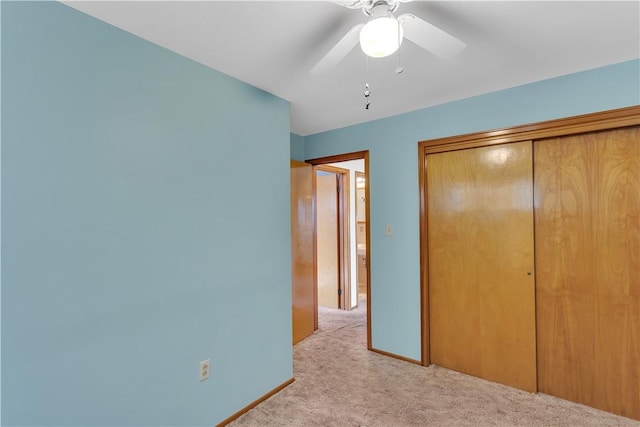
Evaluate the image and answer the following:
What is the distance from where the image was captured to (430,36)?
125 cm

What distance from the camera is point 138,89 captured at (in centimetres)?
157

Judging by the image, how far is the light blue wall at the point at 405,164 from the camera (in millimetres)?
2201

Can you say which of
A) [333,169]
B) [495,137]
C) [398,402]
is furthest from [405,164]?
[398,402]

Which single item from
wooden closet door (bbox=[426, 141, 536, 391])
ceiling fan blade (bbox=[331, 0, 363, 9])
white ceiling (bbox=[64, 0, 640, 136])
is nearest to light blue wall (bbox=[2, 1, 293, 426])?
white ceiling (bbox=[64, 0, 640, 136])

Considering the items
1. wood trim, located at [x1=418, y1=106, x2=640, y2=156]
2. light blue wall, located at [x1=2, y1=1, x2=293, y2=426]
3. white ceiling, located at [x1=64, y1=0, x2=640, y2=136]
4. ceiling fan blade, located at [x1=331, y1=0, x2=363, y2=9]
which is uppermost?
white ceiling, located at [x1=64, y1=0, x2=640, y2=136]

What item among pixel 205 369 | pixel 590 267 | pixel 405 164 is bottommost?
pixel 205 369

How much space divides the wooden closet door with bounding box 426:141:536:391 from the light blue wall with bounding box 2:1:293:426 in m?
1.49

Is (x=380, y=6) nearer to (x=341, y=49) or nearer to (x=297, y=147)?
(x=341, y=49)

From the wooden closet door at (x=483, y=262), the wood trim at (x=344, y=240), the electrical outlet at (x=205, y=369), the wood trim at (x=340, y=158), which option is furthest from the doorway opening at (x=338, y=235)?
the electrical outlet at (x=205, y=369)

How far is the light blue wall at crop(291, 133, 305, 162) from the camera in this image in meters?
3.40

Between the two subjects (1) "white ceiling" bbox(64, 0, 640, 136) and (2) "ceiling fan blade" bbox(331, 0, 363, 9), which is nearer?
(2) "ceiling fan blade" bbox(331, 0, 363, 9)

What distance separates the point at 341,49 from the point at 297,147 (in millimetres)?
2145

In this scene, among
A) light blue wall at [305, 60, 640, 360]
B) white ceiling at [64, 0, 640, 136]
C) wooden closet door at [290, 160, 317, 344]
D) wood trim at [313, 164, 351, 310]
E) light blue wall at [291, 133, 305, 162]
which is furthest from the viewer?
wood trim at [313, 164, 351, 310]

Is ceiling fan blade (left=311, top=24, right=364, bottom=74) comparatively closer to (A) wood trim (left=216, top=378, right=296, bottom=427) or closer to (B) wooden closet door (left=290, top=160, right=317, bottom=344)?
(B) wooden closet door (left=290, top=160, right=317, bottom=344)
